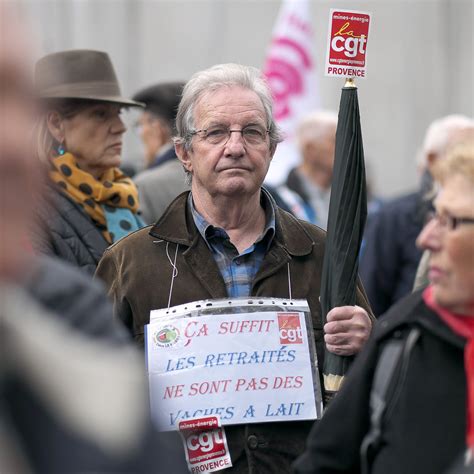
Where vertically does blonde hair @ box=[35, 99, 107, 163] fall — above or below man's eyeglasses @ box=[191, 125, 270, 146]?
below

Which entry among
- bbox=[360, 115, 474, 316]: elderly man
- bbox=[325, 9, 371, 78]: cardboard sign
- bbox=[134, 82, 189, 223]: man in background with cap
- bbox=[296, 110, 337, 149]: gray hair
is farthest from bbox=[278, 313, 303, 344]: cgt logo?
bbox=[296, 110, 337, 149]: gray hair

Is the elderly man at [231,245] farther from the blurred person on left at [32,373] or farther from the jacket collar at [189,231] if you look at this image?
the blurred person on left at [32,373]

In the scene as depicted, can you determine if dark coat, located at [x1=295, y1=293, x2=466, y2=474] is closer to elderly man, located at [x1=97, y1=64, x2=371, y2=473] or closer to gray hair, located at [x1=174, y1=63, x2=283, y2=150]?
elderly man, located at [x1=97, y1=64, x2=371, y2=473]

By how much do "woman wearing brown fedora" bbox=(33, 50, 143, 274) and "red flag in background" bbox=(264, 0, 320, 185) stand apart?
4.82 metres

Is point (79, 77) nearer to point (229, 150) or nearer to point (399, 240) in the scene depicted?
point (229, 150)

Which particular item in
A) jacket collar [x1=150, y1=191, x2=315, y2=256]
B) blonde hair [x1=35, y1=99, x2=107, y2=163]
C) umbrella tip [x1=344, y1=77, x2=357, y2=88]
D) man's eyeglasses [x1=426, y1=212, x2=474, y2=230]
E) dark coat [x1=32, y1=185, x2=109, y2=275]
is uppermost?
umbrella tip [x1=344, y1=77, x2=357, y2=88]

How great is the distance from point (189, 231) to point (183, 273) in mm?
163

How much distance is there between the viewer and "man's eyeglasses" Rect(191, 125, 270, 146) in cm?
403

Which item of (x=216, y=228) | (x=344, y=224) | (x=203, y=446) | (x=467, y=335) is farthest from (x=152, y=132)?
(x=467, y=335)

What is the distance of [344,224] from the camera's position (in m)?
3.69

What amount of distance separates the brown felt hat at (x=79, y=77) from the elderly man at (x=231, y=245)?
3.06ft

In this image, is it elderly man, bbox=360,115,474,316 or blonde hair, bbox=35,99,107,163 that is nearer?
blonde hair, bbox=35,99,107,163

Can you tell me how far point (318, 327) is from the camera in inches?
148

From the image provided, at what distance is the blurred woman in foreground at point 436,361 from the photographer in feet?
8.31
